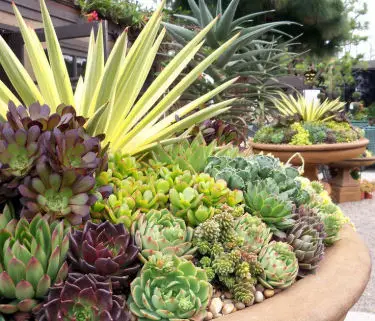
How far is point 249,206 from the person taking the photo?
4.01ft

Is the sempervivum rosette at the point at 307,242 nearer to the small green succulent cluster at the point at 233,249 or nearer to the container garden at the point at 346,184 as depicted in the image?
the small green succulent cluster at the point at 233,249

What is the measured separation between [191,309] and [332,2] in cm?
635

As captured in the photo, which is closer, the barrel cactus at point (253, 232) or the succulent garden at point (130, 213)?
the succulent garden at point (130, 213)

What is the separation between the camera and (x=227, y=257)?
1011 mm

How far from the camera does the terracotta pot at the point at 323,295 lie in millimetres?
907

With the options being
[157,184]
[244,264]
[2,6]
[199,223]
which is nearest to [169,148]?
[157,184]

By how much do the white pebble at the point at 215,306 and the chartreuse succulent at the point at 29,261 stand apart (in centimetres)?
Answer: 31

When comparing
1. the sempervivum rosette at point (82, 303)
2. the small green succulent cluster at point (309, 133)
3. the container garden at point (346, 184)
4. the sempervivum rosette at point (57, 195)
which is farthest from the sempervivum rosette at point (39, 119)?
the container garden at point (346, 184)

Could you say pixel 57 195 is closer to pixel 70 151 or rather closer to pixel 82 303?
pixel 70 151

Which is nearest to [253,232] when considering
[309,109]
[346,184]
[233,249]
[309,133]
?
[233,249]

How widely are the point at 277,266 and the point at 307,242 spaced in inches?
6.1

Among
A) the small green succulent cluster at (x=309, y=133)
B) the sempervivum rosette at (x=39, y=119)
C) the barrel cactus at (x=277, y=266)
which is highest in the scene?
the sempervivum rosette at (x=39, y=119)

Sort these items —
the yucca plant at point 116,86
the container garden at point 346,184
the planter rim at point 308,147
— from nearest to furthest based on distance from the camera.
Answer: the yucca plant at point 116,86
the planter rim at point 308,147
the container garden at point 346,184

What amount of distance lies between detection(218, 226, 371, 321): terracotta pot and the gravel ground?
1676 mm
